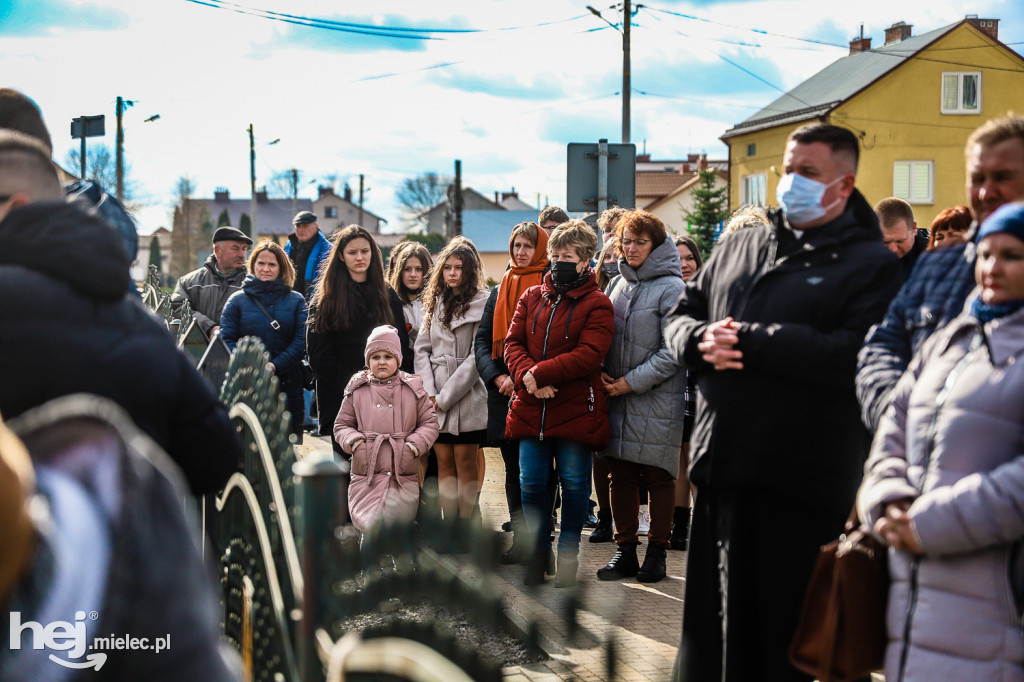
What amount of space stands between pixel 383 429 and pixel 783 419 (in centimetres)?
305

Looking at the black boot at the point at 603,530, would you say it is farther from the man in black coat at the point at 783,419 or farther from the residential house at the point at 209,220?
the residential house at the point at 209,220

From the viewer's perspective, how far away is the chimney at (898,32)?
Answer: 42.7 metres

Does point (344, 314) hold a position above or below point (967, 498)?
above

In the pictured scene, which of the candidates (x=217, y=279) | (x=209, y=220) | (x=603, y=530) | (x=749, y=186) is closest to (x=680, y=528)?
(x=603, y=530)

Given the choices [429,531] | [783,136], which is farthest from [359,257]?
[783,136]

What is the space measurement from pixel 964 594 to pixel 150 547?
6.69 feet

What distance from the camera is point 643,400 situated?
5797 mm

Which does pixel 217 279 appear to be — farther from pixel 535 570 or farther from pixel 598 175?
pixel 535 570

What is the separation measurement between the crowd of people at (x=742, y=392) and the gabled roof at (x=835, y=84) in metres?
36.6

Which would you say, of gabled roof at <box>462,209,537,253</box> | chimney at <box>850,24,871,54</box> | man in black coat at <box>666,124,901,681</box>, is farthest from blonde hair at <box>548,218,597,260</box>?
gabled roof at <box>462,209,537,253</box>

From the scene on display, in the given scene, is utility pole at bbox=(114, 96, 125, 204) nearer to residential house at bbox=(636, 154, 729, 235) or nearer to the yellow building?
the yellow building

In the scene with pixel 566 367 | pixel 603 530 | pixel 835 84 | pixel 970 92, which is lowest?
pixel 603 530

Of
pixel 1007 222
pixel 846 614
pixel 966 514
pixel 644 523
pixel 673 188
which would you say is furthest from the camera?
pixel 673 188

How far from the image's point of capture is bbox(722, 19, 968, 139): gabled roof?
39250mm
